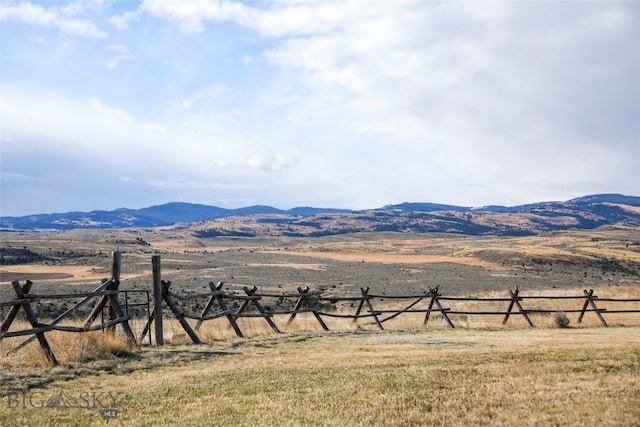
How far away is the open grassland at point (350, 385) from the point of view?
598cm

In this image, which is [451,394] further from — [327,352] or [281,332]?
[281,332]

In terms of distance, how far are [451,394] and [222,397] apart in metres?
3.36

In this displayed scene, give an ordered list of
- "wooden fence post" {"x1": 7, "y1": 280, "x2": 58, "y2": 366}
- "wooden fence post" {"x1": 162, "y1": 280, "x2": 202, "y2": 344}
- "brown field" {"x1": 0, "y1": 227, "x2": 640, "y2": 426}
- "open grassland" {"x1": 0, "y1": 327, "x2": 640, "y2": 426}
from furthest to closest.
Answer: "wooden fence post" {"x1": 162, "y1": 280, "x2": 202, "y2": 344} < "wooden fence post" {"x1": 7, "y1": 280, "x2": 58, "y2": 366} < "brown field" {"x1": 0, "y1": 227, "x2": 640, "y2": 426} < "open grassland" {"x1": 0, "y1": 327, "x2": 640, "y2": 426}

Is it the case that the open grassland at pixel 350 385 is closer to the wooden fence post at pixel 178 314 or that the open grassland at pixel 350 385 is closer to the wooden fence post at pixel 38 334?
the wooden fence post at pixel 38 334

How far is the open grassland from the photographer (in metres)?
5.98

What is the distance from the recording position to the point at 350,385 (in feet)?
25.1

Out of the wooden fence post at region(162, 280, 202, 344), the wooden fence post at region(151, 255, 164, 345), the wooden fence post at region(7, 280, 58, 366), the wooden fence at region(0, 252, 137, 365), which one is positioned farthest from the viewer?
the wooden fence post at region(162, 280, 202, 344)

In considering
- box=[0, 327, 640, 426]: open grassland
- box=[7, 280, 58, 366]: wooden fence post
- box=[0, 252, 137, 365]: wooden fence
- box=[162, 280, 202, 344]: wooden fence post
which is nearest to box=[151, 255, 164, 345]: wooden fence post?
box=[162, 280, 202, 344]: wooden fence post

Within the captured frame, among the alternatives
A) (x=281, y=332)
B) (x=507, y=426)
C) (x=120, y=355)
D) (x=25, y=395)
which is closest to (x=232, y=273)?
(x=281, y=332)

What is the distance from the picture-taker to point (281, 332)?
16.0 m

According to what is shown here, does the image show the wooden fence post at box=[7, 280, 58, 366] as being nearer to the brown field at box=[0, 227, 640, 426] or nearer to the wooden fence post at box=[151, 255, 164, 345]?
the brown field at box=[0, 227, 640, 426]

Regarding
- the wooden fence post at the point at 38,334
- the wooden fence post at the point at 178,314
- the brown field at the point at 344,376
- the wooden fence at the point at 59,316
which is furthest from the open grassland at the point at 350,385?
the wooden fence post at the point at 178,314

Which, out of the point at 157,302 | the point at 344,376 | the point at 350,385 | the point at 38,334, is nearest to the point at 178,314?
the point at 157,302

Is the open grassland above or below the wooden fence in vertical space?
below
